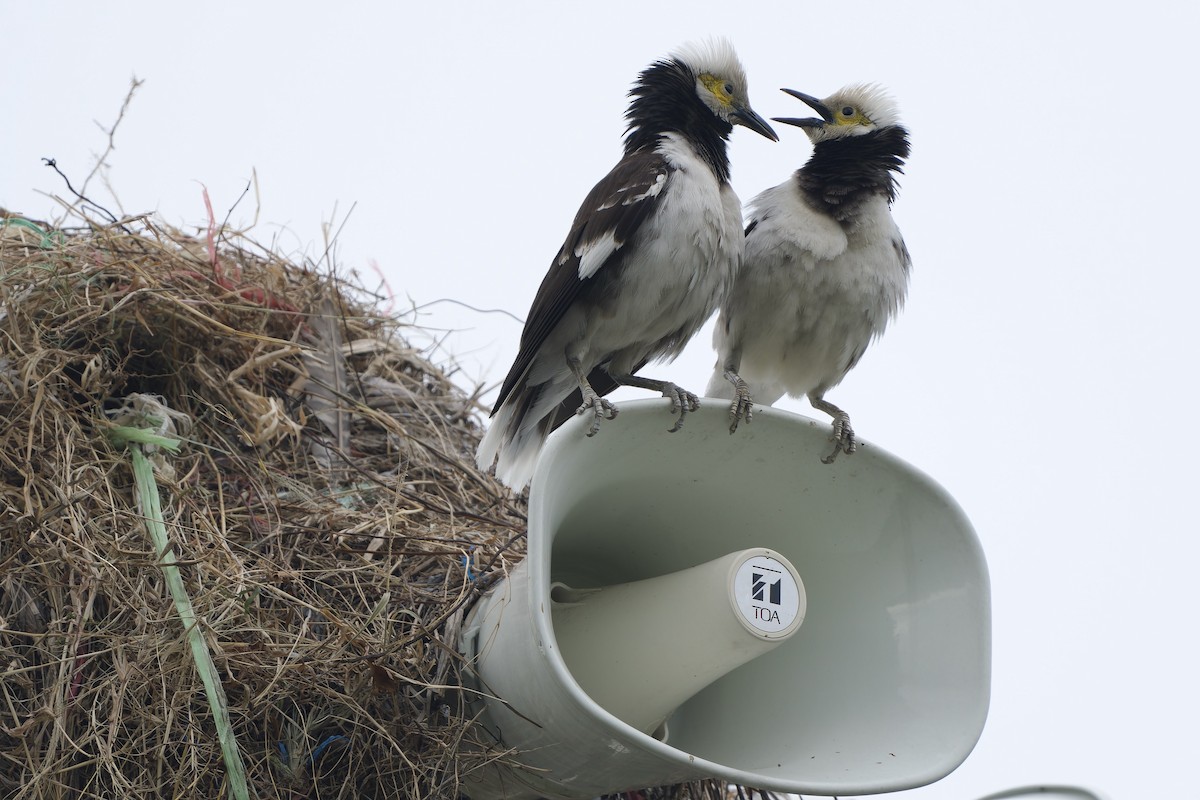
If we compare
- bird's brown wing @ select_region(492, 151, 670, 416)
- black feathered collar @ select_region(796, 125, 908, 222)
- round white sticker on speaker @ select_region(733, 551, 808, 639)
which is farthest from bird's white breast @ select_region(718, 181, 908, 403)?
round white sticker on speaker @ select_region(733, 551, 808, 639)

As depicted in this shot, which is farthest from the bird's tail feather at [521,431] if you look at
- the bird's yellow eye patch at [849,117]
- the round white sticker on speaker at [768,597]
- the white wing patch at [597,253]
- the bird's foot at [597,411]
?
the bird's yellow eye patch at [849,117]

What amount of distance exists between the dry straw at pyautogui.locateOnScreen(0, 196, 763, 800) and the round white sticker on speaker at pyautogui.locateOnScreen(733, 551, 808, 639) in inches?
23.7

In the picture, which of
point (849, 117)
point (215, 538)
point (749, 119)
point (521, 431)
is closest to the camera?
point (215, 538)

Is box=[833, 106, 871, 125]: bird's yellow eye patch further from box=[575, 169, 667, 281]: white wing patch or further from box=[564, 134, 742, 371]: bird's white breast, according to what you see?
box=[575, 169, 667, 281]: white wing patch

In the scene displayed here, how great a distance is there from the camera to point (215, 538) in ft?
9.27

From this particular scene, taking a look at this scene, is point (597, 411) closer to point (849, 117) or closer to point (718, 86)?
point (718, 86)

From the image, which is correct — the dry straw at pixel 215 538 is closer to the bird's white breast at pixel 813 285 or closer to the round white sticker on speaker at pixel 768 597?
the round white sticker on speaker at pixel 768 597

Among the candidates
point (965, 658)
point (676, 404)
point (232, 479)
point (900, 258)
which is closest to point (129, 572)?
point (232, 479)

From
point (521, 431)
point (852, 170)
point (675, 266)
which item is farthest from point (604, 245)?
point (852, 170)

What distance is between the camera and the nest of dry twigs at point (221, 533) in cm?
248

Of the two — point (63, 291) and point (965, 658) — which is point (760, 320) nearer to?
point (965, 658)

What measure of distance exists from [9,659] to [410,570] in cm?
85

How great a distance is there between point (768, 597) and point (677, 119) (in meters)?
1.65

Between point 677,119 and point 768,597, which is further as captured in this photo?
point 677,119
